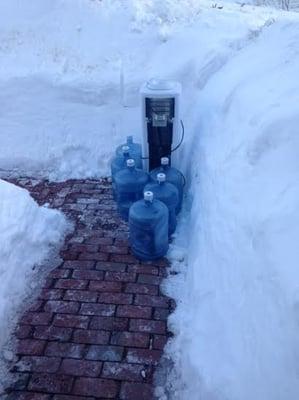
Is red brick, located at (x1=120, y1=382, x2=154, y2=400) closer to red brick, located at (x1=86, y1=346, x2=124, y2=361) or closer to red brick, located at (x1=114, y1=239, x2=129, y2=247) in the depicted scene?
red brick, located at (x1=86, y1=346, x2=124, y2=361)

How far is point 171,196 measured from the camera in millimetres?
3633

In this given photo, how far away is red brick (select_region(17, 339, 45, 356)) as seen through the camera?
2.65 metres

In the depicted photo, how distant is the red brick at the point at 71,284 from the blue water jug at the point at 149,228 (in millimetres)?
550

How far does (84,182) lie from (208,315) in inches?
102

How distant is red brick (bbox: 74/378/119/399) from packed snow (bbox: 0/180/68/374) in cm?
58

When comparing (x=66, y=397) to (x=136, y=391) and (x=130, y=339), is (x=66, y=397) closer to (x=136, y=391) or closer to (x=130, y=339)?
(x=136, y=391)

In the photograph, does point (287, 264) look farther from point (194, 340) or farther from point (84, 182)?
point (84, 182)

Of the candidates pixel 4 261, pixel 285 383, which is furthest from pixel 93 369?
pixel 285 383

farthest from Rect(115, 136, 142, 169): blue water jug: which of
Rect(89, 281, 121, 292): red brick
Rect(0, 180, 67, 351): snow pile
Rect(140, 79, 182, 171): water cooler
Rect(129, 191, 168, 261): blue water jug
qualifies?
Rect(89, 281, 121, 292): red brick

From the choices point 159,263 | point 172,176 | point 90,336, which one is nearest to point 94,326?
point 90,336

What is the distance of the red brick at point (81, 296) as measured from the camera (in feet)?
10.1

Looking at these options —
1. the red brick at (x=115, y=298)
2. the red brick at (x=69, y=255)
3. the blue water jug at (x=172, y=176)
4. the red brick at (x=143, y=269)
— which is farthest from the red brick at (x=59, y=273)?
the blue water jug at (x=172, y=176)

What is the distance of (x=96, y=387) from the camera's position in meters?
2.44

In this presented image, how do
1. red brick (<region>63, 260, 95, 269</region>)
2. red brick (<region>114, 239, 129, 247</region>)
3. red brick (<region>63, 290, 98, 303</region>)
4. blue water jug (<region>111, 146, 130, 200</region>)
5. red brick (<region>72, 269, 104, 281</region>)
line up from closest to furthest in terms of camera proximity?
red brick (<region>63, 290, 98, 303</region>)
red brick (<region>72, 269, 104, 281</region>)
red brick (<region>63, 260, 95, 269</region>)
red brick (<region>114, 239, 129, 247</region>)
blue water jug (<region>111, 146, 130, 200</region>)
